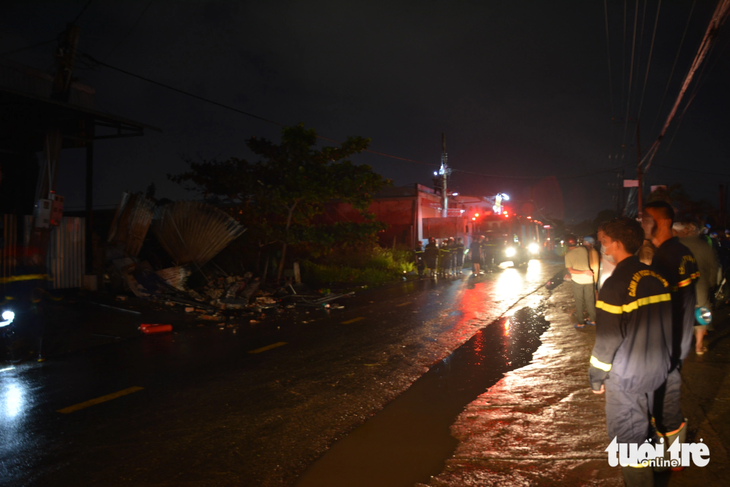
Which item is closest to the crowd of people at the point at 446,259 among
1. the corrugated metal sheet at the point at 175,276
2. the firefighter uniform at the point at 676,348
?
the corrugated metal sheet at the point at 175,276

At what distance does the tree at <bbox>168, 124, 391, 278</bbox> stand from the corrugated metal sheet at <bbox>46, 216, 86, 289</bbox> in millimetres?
4012

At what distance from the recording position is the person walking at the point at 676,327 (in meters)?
3.39

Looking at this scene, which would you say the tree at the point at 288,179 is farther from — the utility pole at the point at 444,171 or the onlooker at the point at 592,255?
the utility pole at the point at 444,171

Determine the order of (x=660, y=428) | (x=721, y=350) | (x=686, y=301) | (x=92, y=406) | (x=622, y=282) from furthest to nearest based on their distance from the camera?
(x=721, y=350) → (x=92, y=406) → (x=686, y=301) → (x=660, y=428) → (x=622, y=282)

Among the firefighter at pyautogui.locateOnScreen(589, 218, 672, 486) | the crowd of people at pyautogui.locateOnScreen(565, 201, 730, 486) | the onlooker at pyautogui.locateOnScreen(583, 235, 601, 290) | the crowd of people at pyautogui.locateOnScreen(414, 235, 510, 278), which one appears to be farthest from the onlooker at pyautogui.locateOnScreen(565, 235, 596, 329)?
the crowd of people at pyautogui.locateOnScreen(414, 235, 510, 278)

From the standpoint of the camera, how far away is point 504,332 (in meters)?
9.05

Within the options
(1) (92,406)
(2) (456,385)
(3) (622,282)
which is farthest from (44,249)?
(3) (622,282)

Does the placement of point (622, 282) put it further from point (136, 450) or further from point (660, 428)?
point (136, 450)

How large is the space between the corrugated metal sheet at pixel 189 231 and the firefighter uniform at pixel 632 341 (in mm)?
12414

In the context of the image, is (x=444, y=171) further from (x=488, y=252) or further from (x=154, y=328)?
(x=154, y=328)

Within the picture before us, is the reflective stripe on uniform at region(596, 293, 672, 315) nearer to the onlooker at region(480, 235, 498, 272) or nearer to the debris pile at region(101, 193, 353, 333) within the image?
the debris pile at region(101, 193, 353, 333)

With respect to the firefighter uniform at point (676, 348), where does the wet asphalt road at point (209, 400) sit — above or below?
below

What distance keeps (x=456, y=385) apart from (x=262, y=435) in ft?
8.10

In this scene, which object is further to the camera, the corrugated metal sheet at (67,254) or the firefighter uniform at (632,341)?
the corrugated metal sheet at (67,254)
